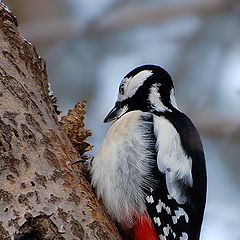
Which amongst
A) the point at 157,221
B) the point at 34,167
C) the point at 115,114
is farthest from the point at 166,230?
the point at 115,114

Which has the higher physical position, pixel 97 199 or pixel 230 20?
pixel 230 20

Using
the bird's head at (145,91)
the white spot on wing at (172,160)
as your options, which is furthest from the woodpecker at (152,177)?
the bird's head at (145,91)

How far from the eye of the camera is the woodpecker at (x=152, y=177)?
2258mm

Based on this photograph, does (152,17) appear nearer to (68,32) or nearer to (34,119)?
(68,32)

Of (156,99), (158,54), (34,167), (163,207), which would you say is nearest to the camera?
(34,167)

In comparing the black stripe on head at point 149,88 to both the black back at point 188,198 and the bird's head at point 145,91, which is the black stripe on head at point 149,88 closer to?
the bird's head at point 145,91

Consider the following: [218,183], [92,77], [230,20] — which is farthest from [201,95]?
[92,77]

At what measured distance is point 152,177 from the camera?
7.56 feet

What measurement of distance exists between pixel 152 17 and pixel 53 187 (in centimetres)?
266

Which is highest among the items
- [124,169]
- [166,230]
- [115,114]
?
[115,114]

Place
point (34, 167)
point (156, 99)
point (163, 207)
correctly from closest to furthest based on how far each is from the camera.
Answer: point (34, 167), point (163, 207), point (156, 99)

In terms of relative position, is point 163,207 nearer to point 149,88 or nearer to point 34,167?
point 34,167

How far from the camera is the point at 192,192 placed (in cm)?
232

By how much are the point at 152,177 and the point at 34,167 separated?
41 cm
